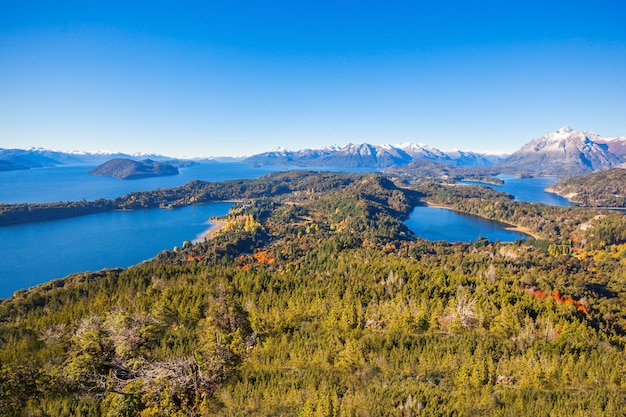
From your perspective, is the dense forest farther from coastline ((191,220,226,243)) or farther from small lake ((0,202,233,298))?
coastline ((191,220,226,243))

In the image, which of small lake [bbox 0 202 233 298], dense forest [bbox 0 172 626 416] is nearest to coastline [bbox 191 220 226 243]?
small lake [bbox 0 202 233 298]

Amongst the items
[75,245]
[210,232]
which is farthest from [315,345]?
[75,245]

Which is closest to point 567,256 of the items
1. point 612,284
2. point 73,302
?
point 612,284

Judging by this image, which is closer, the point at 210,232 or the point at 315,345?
the point at 315,345

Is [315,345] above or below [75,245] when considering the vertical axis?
below

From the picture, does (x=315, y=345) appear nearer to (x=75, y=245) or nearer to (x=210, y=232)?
(x=210, y=232)

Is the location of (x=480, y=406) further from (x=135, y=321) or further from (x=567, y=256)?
(x=567, y=256)
